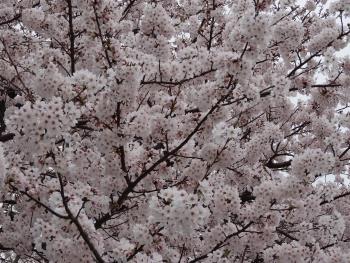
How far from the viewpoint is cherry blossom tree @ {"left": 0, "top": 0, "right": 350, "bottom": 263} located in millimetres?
5051

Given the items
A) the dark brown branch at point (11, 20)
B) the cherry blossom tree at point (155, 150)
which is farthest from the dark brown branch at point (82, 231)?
the dark brown branch at point (11, 20)

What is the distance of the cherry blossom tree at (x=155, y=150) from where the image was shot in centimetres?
505

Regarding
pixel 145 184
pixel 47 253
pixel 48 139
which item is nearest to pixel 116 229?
pixel 145 184

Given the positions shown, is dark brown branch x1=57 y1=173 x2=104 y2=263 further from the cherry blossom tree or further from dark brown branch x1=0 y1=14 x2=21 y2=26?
dark brown branch x1=0 y1=14 x2=21 y2=26

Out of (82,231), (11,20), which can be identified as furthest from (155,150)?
(11,20)

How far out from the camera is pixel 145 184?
6289 millimetres

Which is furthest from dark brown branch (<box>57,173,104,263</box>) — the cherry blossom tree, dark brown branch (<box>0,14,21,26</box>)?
dark brown branch (<box>0,14,21,26</box>)

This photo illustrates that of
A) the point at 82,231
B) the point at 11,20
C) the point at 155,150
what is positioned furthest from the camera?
the point at 11,20

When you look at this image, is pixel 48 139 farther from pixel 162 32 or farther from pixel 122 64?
pixel 162 32

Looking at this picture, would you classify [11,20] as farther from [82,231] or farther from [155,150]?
[82,231]

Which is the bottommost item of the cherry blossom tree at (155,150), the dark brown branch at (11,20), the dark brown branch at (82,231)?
the dark brown branch at (82,231)

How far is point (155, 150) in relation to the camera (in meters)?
6.19

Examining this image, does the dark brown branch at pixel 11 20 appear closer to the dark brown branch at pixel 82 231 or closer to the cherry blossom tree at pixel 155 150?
the cherry blossom tree at pixel 155 150

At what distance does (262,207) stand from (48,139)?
319 cm
